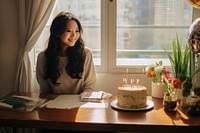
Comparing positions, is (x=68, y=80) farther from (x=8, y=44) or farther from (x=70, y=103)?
(x=8, y=44)

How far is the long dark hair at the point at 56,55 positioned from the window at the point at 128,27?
A: 298mm

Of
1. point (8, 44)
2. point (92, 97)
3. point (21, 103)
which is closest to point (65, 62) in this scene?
point (92, 97)

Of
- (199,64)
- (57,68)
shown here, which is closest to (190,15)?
(199,64)

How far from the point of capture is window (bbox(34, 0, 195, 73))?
7.73 feet

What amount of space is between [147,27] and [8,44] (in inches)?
47.8

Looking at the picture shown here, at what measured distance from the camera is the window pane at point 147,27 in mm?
2348

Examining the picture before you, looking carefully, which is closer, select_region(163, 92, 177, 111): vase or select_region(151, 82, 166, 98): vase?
select_region(163, 92, 177, 111): vase

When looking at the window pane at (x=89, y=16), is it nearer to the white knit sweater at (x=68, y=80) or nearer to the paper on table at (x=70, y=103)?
the white knit sweater at (x=68, y=80)

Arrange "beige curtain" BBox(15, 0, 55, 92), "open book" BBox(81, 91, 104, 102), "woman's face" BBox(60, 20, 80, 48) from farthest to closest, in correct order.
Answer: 1. "beige curtain" BBox(15, 0, 55, 92)
2. "woman's face" BBox(60, 20, 80, 48)
3. "open book" BBox(81, 91, 104, 102)

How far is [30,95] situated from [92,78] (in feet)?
1.63

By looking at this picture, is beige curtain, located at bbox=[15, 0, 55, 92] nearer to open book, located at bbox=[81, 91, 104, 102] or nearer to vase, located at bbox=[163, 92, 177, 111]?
open book, located at bbox=[81, 91, 104, 102]

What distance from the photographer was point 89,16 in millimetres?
2430


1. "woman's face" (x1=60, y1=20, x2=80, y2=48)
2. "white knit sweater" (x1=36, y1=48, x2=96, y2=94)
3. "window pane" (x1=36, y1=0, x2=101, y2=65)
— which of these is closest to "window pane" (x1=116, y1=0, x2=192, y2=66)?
"window pane" (x1=36, y1=0, x2=101, y2=65)

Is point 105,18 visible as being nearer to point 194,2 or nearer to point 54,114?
point 194,2
